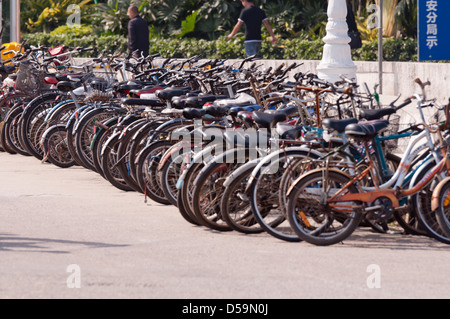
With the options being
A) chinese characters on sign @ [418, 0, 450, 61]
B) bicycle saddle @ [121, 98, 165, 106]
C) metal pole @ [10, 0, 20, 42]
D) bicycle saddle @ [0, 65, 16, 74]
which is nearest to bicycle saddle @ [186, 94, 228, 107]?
bicycle saddle @ [121, 98, 165, 106]

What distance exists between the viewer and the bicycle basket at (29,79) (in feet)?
41.9

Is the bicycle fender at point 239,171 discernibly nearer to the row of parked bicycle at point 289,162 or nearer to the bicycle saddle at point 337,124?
the row of parked bicycle at point 289,162

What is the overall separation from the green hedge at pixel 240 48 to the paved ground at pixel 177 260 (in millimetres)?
13294

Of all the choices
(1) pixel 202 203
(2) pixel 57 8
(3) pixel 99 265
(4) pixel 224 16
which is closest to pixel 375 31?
(4) pixel 224 16

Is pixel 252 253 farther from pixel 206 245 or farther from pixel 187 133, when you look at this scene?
pixel 187 133

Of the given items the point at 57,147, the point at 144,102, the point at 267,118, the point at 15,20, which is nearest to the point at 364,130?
the point at 267,118

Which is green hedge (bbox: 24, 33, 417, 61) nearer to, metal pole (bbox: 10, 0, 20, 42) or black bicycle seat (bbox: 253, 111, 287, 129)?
metal pole (bbox: 10, 0, 20, 42)

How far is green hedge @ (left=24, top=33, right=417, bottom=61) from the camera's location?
72.5 feet

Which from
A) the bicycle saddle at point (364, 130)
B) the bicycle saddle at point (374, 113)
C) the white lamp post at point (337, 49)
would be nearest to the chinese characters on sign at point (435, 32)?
the white lamp post at point (337, 49)

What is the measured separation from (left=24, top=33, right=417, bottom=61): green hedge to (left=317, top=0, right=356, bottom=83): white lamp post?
699 cm

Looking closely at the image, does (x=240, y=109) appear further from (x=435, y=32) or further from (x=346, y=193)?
(x=435, y=32)

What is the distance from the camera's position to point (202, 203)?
26.5 feet

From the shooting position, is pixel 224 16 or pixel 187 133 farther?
pixel 224 16
